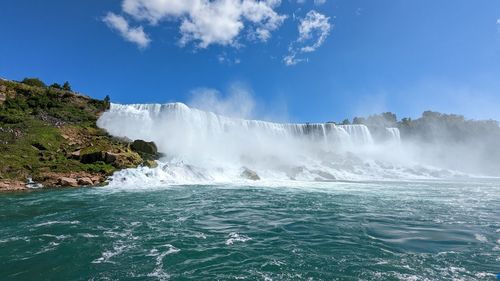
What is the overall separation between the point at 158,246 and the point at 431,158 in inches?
2979

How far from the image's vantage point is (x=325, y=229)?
11.0 meters

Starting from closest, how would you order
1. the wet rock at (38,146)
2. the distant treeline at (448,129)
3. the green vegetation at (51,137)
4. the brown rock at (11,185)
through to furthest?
1. the brown rock at (11,185)
2. the green vegetation at (51,137)
3. the wet rock at (38,146)
4. the distant treeline at (448,129)

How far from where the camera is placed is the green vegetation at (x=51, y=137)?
2638 cm

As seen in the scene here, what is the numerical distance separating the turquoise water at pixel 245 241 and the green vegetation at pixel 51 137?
1113 centimetres

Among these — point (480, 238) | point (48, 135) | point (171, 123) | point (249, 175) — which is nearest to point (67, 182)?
point (48, 135)

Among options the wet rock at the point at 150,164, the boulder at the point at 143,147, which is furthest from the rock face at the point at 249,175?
the boulder at the point at 143,147

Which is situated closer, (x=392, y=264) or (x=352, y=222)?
(x=392, y=264)

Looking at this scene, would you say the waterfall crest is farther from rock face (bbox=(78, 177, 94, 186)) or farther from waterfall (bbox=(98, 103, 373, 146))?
rock face (bbox=(78, 177, 94, 186))

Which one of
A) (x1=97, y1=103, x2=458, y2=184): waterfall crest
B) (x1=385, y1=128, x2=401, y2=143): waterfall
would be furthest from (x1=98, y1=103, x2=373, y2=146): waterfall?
(x1=385, y1=128, x2=401, y2=143): waterfall

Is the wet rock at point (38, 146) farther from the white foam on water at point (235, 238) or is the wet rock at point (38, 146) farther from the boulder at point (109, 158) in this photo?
the white foam on water at point (235, 238)

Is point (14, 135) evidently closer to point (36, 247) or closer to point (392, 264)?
point (36, 247)

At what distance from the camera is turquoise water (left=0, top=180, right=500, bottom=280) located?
707 cm

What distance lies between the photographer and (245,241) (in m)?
9.62

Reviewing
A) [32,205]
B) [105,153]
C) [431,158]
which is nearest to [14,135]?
[105,153]
